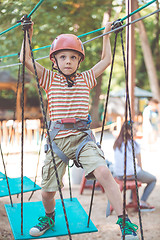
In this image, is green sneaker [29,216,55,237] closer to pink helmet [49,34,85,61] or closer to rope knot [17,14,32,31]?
pink helmet [49,34,85,61]

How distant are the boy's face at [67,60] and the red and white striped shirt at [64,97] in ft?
0.29

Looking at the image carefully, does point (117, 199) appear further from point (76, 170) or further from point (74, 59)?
point (76, 170)

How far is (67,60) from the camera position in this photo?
7.25 ft

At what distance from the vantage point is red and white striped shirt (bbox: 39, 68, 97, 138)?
2230mm

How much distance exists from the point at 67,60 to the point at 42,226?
1.15 m

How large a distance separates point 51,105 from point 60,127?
0.18 meters

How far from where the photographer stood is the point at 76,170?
5832 millimetres

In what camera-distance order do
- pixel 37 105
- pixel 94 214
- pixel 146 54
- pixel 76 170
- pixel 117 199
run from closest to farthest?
1. pixel 117 199
2. pixel 94 214
3. pixel 76 170
4. pixel 146 54
5. pixel 37 105

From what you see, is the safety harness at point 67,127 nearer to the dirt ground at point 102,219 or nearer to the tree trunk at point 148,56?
the dirt ground at point 102,219

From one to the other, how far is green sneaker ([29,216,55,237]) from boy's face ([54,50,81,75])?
1.04 m

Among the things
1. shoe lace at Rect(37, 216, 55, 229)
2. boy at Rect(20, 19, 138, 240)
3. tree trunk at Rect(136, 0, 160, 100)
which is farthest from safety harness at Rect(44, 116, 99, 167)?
tree trunk at Rect(136, 0, 160, 100)

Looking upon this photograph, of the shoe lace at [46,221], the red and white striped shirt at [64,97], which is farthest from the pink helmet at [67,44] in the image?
the shoe lace at [46,221]

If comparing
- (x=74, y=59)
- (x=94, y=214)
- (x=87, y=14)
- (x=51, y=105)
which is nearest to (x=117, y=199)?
(x=51, y=105)

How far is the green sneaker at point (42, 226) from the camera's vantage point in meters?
2.09
